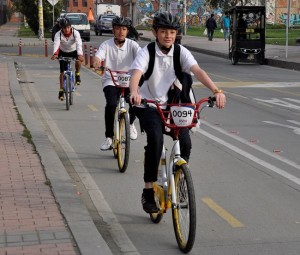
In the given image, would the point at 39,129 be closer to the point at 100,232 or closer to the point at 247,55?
the point at 100,232

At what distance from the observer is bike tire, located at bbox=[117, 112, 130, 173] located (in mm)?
9352

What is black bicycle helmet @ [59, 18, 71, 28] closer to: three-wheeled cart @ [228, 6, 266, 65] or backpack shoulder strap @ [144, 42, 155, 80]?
backpack shoulder strap @ [144, 42, 155, 80]

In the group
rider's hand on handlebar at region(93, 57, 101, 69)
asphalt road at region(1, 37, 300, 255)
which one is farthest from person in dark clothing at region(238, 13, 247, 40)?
rider's hand on handlebar at region(93, 57, 101, 69)

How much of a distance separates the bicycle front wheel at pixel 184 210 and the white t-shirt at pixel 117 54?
13.6 feet

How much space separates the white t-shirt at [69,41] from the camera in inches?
609

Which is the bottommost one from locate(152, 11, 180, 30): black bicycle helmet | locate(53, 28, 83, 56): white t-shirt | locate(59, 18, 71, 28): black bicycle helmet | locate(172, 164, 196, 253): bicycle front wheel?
locate(172, 164, 196, 253): bicycle front wheel

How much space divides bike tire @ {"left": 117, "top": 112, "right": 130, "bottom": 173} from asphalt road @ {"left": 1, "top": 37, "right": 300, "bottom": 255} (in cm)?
12

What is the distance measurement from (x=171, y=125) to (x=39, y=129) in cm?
607

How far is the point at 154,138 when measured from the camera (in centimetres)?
656

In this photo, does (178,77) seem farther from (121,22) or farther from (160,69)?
(121,22)

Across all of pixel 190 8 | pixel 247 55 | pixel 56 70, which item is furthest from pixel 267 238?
pixel 190 8

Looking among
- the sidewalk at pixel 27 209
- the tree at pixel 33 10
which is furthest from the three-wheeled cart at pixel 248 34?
the tree at pixel 33 10

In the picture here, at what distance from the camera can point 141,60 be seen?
261 inches

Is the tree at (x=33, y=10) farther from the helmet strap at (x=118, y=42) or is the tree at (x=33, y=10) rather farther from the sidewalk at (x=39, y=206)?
the helmet strap at (x=118, y=42)
